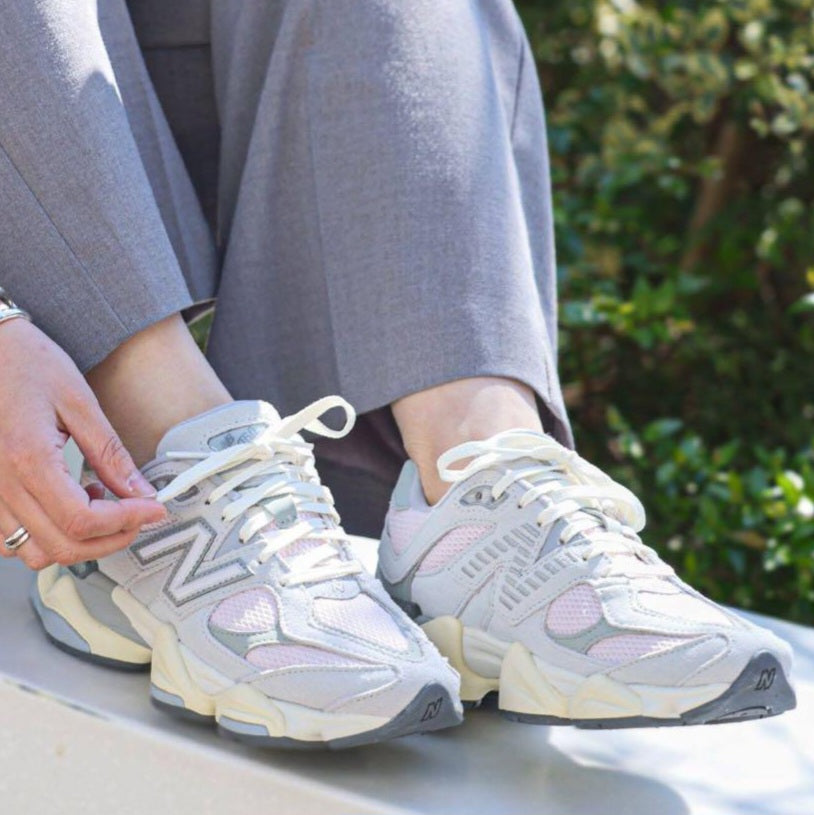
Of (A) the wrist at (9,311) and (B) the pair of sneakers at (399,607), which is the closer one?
(B) the pair of sneakers at (399,607)

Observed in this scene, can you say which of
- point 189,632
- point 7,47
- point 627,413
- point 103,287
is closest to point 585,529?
point 189,632

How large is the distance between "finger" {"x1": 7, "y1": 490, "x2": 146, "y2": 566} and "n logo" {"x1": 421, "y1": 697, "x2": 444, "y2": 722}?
230 mm

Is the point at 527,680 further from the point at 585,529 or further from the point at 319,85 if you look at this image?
the point at 319,85

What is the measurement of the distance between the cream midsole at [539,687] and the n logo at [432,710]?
8 centimetres

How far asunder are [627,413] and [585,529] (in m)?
1.48

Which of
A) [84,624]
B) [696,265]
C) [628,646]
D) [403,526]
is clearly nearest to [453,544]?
[403,526]

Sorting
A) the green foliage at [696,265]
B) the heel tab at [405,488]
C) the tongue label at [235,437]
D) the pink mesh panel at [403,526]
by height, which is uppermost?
the tongue label at [235,437]

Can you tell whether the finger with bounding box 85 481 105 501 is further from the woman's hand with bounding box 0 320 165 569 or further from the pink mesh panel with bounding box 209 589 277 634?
the pink mesh panel with bounding box 209 589 277 634

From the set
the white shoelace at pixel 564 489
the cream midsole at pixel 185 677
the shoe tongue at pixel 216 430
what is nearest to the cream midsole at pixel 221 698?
the cream midsole at pixel 185 677

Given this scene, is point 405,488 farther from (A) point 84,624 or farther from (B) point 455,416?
(A) point 84,624

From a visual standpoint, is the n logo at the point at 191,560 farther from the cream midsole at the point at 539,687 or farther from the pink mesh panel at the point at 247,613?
the cream midsole at the point at 539,687

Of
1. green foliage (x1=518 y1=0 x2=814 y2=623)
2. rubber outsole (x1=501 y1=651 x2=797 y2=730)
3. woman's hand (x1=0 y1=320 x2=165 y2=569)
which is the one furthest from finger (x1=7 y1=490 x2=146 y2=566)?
green foliage (x1=518 y1=0 x2=814 y2=623)

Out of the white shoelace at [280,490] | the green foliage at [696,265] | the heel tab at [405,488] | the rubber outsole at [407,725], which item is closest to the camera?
the rubber outsole at [407,725]

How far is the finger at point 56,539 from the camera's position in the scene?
838 millimetres
